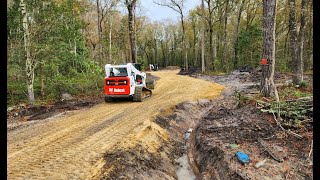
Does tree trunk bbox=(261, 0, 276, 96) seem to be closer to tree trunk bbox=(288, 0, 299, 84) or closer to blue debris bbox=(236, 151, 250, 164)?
tree trunk bbox=(288, 0, 299, 84)

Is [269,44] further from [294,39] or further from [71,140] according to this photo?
[71,140]

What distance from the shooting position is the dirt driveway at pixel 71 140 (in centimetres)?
578

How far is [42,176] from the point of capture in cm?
546

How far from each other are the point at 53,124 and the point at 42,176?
14.2ft

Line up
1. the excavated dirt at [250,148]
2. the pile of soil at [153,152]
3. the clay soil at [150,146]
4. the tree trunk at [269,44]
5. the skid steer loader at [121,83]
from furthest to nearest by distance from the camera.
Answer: the skid steer loader at [121,83] < the tree trunk at [269,44] < the pile of soil at [153,152] < the clay soil at [150,146] < the excavated dirt at [250,148]

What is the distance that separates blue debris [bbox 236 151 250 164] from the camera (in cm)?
600

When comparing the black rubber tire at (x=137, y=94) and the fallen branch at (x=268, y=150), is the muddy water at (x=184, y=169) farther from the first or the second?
the black rubber tire at (x=137, y=94)

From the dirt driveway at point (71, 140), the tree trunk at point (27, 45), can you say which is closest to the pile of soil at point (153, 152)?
the dirt driveway at point (71, 140)

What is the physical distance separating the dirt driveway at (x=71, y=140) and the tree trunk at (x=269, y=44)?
4.33 meters

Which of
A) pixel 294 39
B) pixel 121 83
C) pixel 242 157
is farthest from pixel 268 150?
pixel 294 39

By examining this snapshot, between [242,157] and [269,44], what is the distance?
6.11m

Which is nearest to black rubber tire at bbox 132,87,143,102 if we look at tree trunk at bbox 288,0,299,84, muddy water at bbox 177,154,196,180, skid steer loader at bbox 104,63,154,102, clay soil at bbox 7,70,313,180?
skid steer loader at bbox 104,63,154,102

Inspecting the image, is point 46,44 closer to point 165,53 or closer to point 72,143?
point 72,143

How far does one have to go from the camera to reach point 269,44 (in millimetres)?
10570
